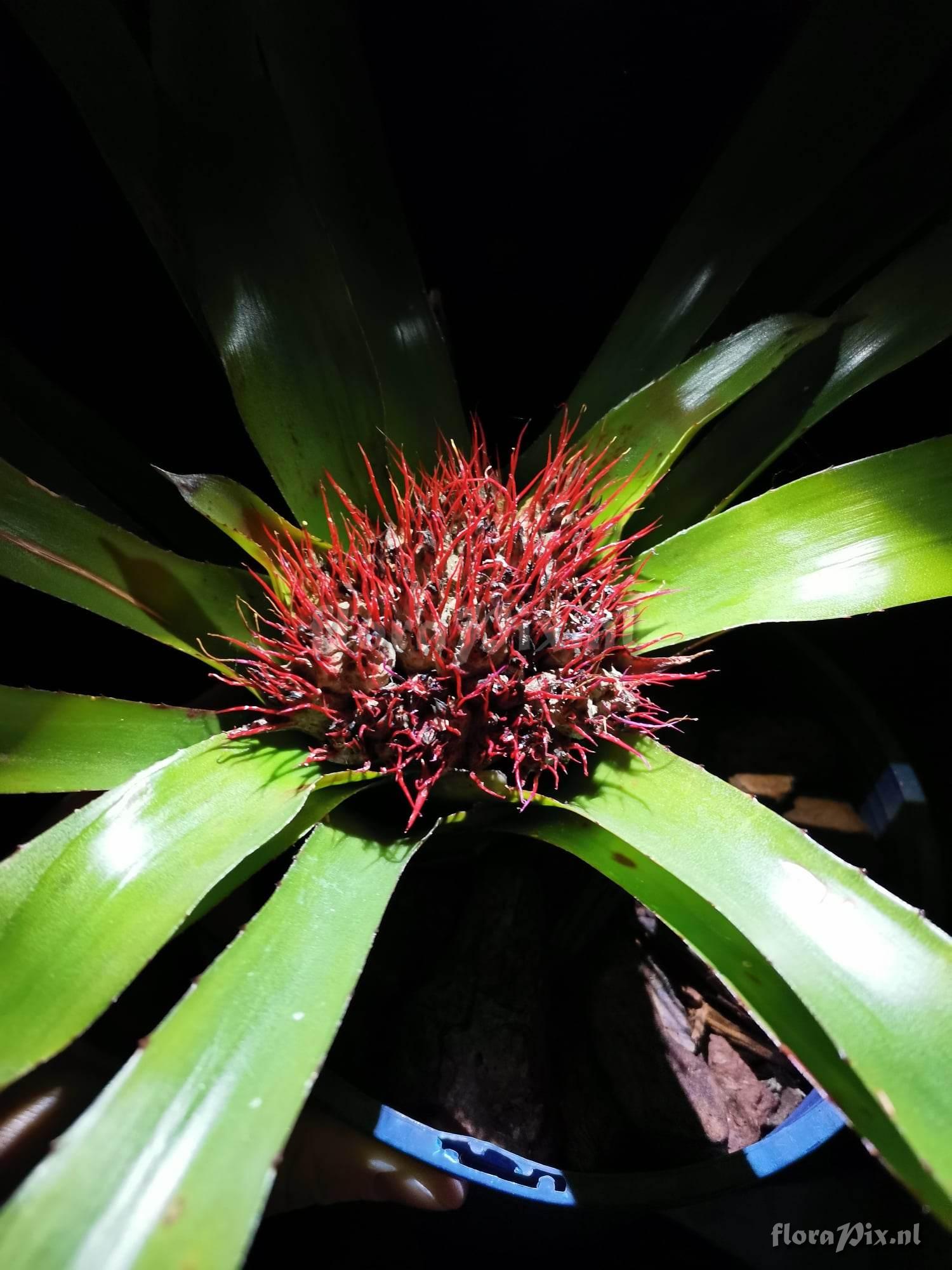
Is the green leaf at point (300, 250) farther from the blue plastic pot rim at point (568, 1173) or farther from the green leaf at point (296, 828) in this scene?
the blue plastic pot rim at point (568, 1173)

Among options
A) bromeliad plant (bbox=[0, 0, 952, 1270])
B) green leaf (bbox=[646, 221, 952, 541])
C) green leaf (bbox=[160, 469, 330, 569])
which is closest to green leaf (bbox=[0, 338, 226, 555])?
bromeliad plant (bbox=[0, 0, 952, 1270])

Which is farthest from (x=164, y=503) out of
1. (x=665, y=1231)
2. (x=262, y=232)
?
(x=665, y=1231)

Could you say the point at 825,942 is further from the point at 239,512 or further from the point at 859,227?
the point at 859,227

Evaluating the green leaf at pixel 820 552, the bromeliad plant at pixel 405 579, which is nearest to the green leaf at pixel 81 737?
the bromeliad plant at pixel 405 579

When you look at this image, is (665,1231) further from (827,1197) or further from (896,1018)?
(896,1018)

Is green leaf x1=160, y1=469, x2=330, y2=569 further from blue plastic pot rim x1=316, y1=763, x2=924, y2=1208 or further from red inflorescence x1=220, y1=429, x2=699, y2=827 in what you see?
blue plastic pot rim x1=316, y1=763, x2=924, y2=1208
